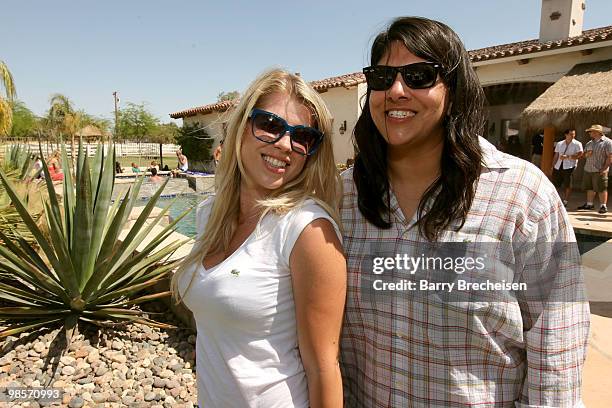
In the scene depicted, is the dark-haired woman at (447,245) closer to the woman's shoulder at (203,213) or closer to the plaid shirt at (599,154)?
the woman's shoulder at (203,213)

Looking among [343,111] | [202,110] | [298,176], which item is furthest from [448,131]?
[202,110]

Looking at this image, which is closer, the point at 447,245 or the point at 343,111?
the point at 447,245

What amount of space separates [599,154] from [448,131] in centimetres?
847

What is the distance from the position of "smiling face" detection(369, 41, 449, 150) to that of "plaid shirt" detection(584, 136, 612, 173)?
8.42 m

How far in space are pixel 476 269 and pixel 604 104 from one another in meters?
8.92

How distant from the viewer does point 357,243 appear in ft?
4.15

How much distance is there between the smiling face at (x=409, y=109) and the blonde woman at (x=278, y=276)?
0.84ft

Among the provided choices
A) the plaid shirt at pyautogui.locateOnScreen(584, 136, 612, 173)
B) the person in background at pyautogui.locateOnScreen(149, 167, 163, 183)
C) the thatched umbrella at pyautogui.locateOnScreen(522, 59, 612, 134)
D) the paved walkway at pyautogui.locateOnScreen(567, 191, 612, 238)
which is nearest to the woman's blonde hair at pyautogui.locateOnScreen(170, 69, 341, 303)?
the paved walkway at pyautogui.locateOnScreen(567, 191, 612, 238)

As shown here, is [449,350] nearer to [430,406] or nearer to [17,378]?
[430,406]

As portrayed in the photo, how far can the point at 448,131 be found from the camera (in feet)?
3.95

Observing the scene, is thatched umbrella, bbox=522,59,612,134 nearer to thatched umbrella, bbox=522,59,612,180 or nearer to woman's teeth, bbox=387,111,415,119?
thatched umbrella, bbox=522,59,612,180

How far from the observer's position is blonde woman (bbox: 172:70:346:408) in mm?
1143

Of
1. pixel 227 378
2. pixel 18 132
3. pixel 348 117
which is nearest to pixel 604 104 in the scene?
pixel 348 117

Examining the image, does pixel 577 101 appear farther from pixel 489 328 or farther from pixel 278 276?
pixel 278 276
